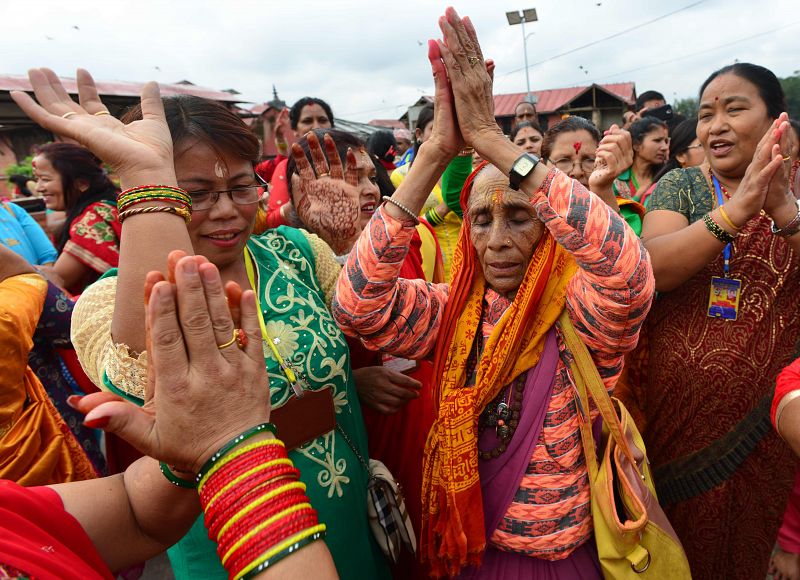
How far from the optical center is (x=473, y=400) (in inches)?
58.0

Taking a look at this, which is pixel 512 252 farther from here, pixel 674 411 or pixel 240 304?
pixel 674 411

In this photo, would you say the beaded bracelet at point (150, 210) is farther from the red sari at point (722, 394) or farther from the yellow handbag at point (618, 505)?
the red sari at point (722, 394)

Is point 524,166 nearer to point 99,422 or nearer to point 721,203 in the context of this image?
point 99,422

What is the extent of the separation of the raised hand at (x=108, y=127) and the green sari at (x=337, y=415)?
1.75 ft

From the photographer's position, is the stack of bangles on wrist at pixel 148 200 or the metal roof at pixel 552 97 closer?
the stack of bangles on wrist at pixel 148 200

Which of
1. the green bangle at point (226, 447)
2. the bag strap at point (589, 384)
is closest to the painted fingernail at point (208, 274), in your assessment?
the green bangle at point (226, 447)

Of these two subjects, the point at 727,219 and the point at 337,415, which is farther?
the point at 727,219

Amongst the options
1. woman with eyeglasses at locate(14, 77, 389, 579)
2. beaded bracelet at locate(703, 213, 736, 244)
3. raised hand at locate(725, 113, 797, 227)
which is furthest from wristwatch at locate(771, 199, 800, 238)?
woman with eyeglasses at locate(14, 77, 389, 579)

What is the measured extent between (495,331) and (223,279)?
0.86 metres

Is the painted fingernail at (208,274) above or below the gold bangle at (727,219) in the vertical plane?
above

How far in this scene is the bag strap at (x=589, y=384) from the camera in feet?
4.61

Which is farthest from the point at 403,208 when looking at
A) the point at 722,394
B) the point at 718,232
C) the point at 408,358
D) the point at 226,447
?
the point at 722,394

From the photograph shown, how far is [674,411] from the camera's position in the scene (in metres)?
2.15

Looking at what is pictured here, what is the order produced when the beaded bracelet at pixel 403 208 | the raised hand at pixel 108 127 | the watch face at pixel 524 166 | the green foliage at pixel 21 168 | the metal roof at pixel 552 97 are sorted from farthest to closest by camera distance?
the metal roof at pixel 552 97
the green foliage at pixel 21 168
the beaded bracelet at pixel 403 208
the watch face at pixel 524 166
the raised hand at pixel 108 127
